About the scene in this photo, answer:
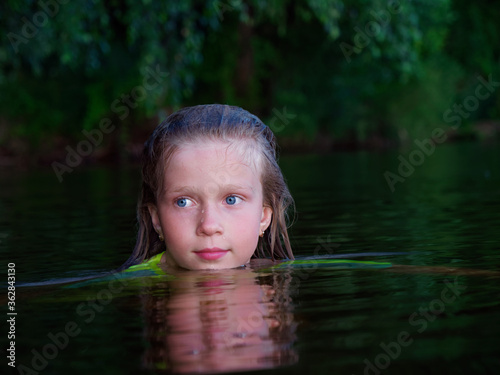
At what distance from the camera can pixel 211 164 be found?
446 centimetres

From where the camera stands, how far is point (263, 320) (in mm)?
3223

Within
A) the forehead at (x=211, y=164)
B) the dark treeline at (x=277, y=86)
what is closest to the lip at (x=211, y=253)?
the forehead at (x=211, y=164)

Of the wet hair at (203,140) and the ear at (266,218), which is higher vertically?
the wet hair at (203,140)

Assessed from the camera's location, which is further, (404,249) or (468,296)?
(404,249)

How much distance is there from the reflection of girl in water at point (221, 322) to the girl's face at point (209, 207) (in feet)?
0.34

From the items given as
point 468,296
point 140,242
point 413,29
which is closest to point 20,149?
point 413,29

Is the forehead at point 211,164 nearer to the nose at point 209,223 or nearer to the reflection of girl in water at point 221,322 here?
the nose at point 209,223

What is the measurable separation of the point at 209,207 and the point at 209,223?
8cm

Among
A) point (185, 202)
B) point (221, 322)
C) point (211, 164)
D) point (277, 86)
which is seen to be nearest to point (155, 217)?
point (185, 202)

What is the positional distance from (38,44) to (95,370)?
563 inches

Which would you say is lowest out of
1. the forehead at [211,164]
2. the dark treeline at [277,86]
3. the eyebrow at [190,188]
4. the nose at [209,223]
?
the nose at [209,223]

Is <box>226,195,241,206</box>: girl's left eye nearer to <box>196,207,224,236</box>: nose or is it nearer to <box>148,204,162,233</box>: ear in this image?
<box>196,207,224,236</box>: nose

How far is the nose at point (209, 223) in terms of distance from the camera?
4.37 m

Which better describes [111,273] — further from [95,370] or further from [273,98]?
[273,98]
